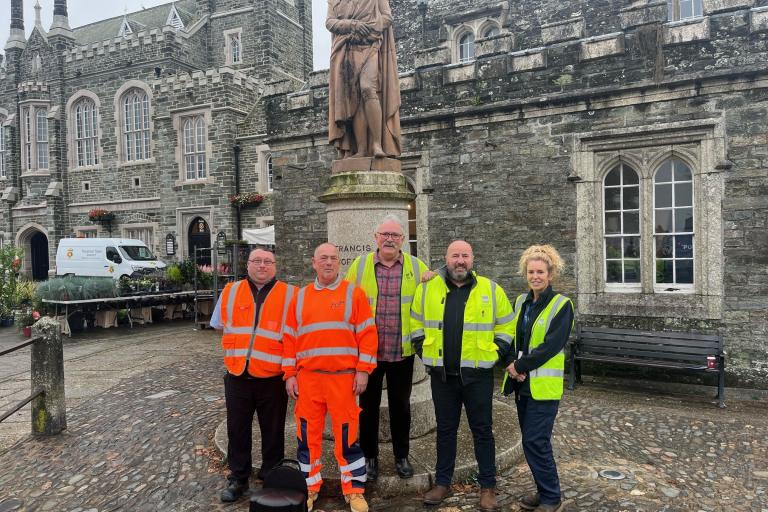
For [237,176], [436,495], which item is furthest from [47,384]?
[237,176]

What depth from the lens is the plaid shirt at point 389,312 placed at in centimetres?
418

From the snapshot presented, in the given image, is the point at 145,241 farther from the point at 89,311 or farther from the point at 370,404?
the point at 370,404

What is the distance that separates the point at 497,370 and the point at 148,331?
9146 mm

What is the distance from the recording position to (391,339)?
419 cm

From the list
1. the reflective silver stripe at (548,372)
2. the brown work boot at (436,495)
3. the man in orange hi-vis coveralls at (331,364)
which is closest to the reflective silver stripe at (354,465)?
the man in orange hi-vis coveralls at (331,364)

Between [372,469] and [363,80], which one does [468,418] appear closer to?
[372,469]

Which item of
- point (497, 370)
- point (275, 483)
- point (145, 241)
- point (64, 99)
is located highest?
point (64, 99)

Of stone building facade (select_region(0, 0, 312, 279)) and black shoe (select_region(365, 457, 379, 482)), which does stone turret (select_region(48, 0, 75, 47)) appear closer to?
stone building facade (select_region(0, 0, 312, 279))

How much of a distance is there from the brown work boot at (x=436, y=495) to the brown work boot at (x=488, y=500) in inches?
11.0

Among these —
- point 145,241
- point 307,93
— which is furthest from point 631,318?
point 145,241

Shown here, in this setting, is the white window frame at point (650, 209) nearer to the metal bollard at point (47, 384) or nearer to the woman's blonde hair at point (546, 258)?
the woman's blonde hair at point (546, 258)

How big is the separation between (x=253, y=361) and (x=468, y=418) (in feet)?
5.35

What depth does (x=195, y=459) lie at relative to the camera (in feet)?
16.4

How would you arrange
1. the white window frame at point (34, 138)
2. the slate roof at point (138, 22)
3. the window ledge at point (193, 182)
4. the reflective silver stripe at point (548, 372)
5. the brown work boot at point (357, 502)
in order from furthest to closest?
the slate roof at point (138, 22)
the white window frame at point (34, 138)
the window ledge at point (193, 182)
the brown work boot at point (357, 502)
the reflective silver stripe at point (548, 372)
